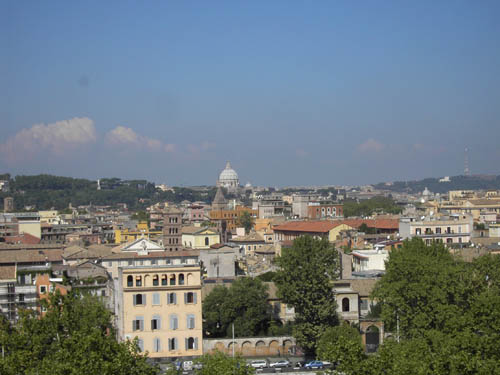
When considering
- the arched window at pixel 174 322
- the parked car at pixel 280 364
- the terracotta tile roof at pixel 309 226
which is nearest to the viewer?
the parked car at pixel 280 364

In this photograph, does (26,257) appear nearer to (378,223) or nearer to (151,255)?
(151,255)

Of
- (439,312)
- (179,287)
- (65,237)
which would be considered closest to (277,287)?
(179,287)

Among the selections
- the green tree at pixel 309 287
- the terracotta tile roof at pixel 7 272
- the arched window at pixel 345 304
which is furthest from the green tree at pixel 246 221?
the green tree at pixel 309 287

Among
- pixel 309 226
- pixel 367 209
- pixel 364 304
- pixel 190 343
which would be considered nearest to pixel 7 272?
pixel 190 343

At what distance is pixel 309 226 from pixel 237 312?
50553mm

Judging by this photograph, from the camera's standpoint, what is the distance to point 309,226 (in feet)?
313

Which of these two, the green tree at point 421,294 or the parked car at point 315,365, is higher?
the green tree at point 421,294

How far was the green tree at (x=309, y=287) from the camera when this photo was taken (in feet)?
141

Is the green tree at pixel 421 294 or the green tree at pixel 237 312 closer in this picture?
the green tree at pixel 421 294

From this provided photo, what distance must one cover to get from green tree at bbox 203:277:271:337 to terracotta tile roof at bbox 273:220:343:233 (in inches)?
1726

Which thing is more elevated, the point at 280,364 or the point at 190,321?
the point at 190,321

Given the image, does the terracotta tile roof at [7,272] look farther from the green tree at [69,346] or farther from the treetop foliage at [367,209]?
the treetop foliage at [367,209]

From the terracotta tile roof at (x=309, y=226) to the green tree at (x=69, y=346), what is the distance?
166 ft

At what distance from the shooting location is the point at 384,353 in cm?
3116
